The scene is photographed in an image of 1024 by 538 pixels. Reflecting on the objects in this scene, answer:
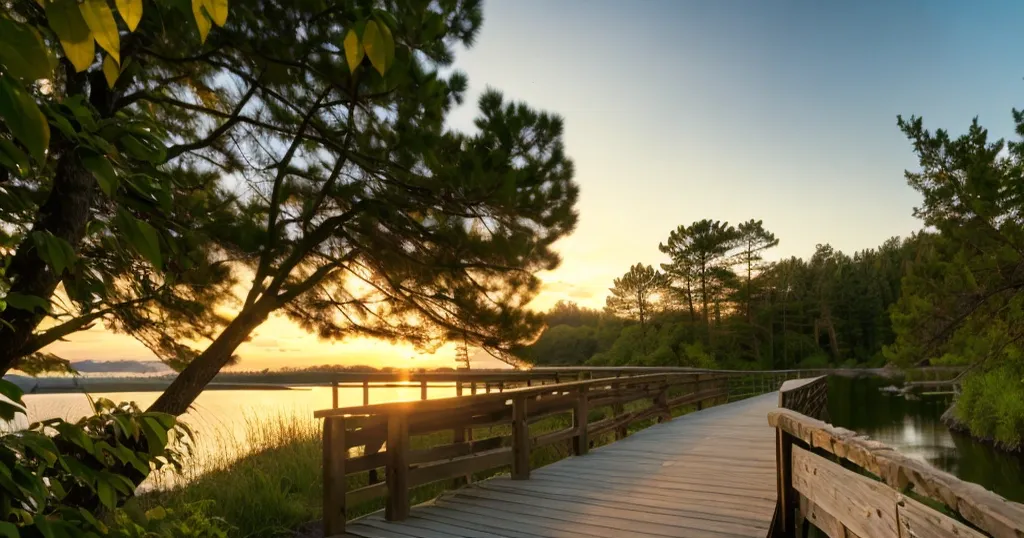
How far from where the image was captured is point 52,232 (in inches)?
127

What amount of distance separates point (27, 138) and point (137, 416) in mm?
951

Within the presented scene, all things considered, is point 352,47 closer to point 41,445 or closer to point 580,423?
point 41,445

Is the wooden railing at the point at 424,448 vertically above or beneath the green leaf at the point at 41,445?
beneath

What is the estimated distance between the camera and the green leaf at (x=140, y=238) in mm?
1044

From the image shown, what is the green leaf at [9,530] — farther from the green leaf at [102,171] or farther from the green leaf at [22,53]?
the green leaf at [22,53]

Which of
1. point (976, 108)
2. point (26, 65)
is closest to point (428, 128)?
point (26, 65)

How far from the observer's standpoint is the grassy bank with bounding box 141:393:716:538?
19.0 feet

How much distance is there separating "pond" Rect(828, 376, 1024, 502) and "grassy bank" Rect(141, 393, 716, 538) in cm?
652

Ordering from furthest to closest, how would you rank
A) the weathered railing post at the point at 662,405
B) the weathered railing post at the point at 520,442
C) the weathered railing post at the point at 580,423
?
the weathered railing post at the point at 662,405 → the weathered railing post at the point at 580,423 → the weathered railing post at the point at 520,442

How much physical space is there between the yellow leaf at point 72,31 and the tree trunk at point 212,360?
7205mm

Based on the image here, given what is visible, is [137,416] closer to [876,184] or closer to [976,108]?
[876,184]

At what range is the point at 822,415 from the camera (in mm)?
15469

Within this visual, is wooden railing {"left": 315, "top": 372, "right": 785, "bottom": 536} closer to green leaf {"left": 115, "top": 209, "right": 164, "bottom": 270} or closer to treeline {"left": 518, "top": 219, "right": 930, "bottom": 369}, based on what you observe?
green leaf {"left": 115, "top": 209, "right": 164, "bottom": 270}

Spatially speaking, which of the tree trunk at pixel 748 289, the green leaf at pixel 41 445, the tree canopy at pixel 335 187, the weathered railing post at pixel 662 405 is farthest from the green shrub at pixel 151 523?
the tree trunk at pixel 748 289
